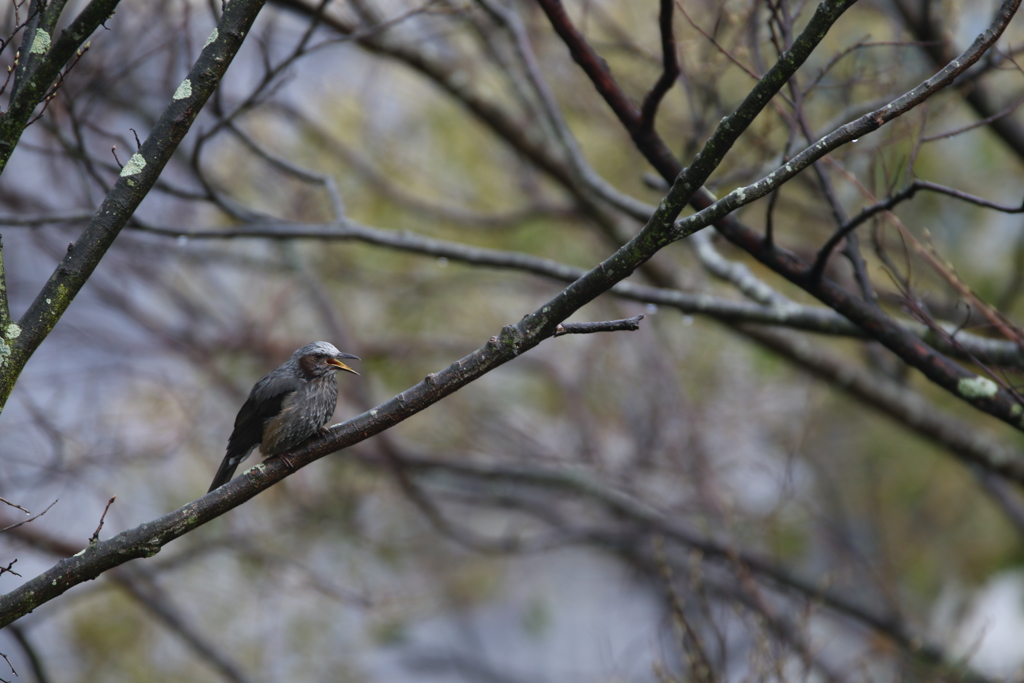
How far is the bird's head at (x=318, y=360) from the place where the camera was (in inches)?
133

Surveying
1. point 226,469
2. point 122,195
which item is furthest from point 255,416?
point 122,195

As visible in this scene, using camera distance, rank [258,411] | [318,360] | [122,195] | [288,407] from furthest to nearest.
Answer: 1. [318,360]
2. [258,411]
3. [288,407]
4. [122,195]

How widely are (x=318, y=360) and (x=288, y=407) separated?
0.34m

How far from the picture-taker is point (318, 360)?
11.2 feet

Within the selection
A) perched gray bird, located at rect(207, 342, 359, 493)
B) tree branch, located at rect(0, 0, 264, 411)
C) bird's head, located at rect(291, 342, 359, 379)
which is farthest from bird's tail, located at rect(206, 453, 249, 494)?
tree branch, located at rect(0, 0, 264, 411)

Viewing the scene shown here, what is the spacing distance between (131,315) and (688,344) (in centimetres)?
519

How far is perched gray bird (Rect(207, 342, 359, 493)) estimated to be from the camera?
3.05 meters

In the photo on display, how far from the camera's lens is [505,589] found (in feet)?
33.4

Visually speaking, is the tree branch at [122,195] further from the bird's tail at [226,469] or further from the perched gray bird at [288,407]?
the bird's tail at [226,469]

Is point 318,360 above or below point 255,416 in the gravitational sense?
above

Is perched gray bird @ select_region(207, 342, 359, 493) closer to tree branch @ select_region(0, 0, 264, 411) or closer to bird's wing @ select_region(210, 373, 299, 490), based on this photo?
bird's wing @ select_region(210, 373, 299, 490)

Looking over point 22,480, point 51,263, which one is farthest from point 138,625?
point 51,263

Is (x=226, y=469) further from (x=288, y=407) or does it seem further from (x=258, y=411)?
(x=288, y=407)

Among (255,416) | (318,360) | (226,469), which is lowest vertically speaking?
(226,469)
